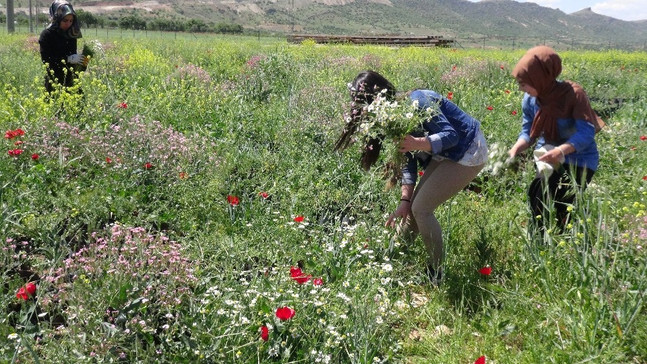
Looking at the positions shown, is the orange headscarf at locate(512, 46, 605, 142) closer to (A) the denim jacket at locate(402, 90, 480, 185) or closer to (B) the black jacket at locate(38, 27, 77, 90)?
(A) the denim jacket at locate(402, 90, 480, 185)

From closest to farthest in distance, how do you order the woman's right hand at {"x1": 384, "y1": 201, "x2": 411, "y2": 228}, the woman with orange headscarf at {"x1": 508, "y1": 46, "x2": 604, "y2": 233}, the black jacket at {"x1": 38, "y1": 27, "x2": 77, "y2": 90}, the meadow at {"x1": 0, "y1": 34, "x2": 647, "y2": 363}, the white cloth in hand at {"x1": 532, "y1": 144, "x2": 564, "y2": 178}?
the meadow at {"x1": 0, "y1": 34, "x2": 647, "y2": 363}, the white cloth in hand at {"x1": 532, "y1": 144, "x2": 564, "y2": 178}, the woman with orange headscarf at {"x1": 508, "y1": 46, "x2": 604, "y2": 233}, the woman's right hand at {"x1": 384, "y1": 201, "x2": 411, "y2": 228}, the black jacket at {"x1": 38, "y1": 27, "x2": 77, "y2": 90}

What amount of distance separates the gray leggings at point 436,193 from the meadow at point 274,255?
130mm

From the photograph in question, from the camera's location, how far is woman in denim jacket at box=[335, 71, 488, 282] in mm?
3234

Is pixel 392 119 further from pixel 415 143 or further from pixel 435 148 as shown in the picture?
pixel 435 148

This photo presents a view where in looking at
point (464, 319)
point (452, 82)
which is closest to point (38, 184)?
point (464, 319)

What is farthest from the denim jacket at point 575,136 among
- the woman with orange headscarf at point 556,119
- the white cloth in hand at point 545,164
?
the white cloth in hand at point 545,164

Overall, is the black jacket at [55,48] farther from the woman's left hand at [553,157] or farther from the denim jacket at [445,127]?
the woman's left hand at [553,157]

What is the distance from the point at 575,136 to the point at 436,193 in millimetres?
840

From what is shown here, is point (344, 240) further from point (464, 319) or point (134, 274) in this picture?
point (134, 274)

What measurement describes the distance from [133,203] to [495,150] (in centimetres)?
249

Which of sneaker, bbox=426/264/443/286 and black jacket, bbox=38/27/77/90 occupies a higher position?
black jacket, bbox=38/27/77/90

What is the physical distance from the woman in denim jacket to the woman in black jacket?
395cm

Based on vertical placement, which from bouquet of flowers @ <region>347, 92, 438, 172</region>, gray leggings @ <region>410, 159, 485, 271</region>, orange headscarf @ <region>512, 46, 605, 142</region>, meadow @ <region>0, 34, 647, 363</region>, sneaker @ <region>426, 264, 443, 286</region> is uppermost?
orange headscarf @ <region>512, 46, 605, 142</region>

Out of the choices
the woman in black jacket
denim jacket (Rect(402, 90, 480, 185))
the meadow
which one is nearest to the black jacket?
the woman in black jacket
